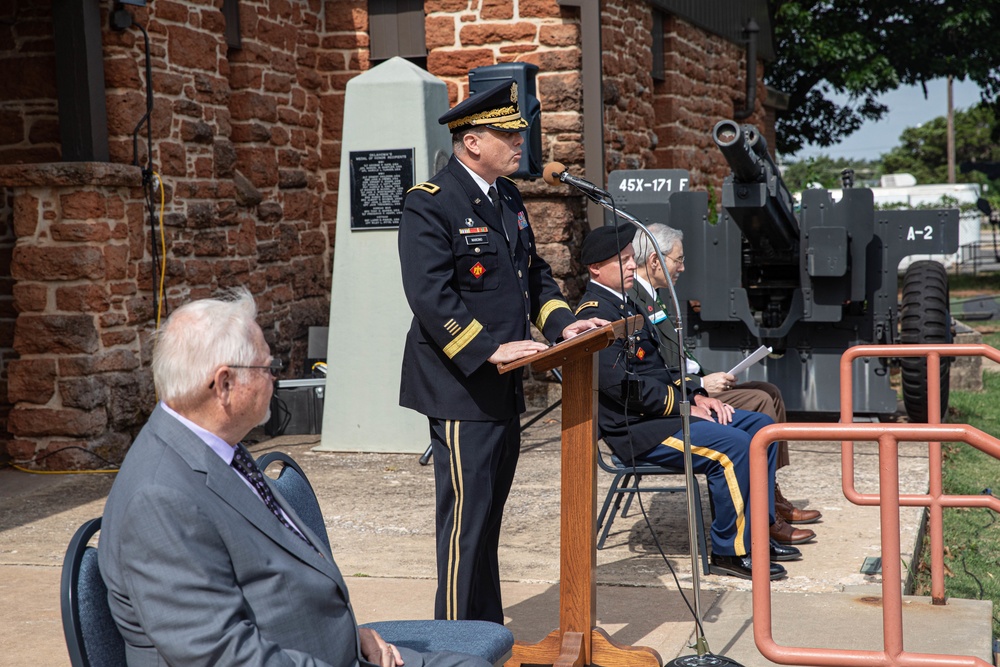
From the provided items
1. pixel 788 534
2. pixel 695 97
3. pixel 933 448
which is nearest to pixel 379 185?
pixel 788 534

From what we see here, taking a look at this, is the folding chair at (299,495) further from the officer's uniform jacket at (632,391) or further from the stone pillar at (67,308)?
the stone pillar at (67,308)

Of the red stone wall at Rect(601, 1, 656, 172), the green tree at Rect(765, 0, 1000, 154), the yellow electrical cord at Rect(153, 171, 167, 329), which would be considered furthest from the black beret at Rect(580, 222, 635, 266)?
the green tree at Rect(765, 0, 1000, 154)

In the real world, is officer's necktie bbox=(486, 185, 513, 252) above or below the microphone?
below

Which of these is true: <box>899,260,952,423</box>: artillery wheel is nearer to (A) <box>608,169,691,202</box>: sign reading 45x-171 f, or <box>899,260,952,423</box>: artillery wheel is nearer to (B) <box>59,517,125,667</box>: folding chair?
(A) <box>608,169,691,202</box>: sign reading 45x-171 f

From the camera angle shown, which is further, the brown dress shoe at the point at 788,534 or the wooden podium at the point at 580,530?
the brown dress shoe at the point at 788,534

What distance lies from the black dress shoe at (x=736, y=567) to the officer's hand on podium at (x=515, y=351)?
181 centimetres

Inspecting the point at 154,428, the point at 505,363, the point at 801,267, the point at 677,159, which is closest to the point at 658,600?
the point at 505,363

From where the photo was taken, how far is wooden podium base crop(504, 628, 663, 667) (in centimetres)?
363

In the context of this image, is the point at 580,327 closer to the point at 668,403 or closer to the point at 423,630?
the point at 423,630

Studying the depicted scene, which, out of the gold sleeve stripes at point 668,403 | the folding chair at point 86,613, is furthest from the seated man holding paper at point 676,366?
the folding chair at point 86,613

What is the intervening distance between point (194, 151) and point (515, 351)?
536cm

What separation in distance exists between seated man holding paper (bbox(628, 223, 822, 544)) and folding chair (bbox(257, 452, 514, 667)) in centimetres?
225

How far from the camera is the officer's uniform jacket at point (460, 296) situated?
3.68 m

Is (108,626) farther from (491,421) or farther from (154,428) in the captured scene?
(491,421)
